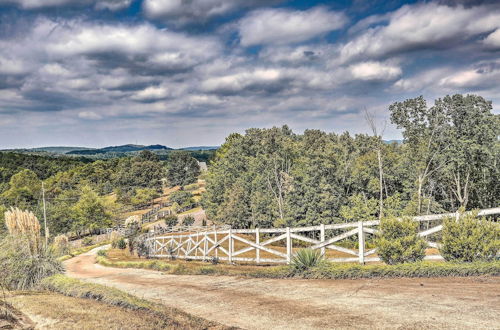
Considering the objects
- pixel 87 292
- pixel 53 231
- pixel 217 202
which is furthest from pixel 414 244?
pixel 53 231

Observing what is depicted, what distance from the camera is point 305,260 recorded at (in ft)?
40.8

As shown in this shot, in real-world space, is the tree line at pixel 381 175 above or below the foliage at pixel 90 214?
above

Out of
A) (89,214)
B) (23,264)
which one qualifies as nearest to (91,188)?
(89,214)

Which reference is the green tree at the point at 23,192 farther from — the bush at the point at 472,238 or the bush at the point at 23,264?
the bush at the point at 472,238

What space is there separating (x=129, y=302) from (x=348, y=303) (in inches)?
181

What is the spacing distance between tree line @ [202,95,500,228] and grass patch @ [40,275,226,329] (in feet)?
95.4

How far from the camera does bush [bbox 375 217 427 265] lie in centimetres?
1130

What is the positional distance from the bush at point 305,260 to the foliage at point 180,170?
412 ft

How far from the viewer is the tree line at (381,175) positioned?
4462 centimetres

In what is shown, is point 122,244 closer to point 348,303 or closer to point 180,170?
point 348,303

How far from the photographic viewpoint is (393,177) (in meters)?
52.4

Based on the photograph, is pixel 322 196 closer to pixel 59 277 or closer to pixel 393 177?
pixel 393 177

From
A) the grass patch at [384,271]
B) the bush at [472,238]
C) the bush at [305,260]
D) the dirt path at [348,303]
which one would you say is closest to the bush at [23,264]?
the dirt path at [348,303]

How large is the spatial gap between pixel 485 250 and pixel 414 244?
1.84m
